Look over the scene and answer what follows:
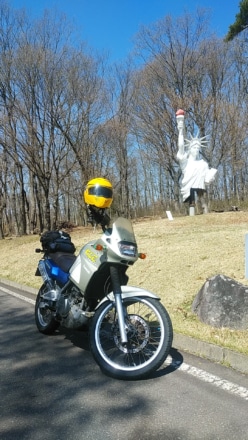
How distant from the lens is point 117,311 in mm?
3633

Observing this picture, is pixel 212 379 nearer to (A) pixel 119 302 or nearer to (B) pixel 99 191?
(A) pixel 119 302

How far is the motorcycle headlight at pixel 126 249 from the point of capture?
3.65 m

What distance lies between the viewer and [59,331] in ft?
17.4

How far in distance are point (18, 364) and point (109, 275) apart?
53.8 inches

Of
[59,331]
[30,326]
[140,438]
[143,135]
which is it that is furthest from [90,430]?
[143,135]

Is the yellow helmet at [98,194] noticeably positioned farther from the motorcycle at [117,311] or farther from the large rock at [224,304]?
the large rock at [224,304]

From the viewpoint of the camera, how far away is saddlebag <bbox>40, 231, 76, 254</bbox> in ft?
17.0

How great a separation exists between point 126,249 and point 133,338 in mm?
882

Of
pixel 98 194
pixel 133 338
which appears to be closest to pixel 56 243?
pixel 98 194

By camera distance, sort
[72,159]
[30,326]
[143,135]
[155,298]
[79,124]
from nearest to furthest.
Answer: [155,298] → [30,326] → [79,124] → [72,159] → [143,135]

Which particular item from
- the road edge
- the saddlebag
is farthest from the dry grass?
the saddlebag

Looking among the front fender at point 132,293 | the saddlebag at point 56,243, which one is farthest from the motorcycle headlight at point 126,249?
the saddlebag at point 56,243

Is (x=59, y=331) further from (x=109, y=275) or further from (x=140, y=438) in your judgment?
(x=140, y=438)

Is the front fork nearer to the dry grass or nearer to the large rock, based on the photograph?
the dry grass
